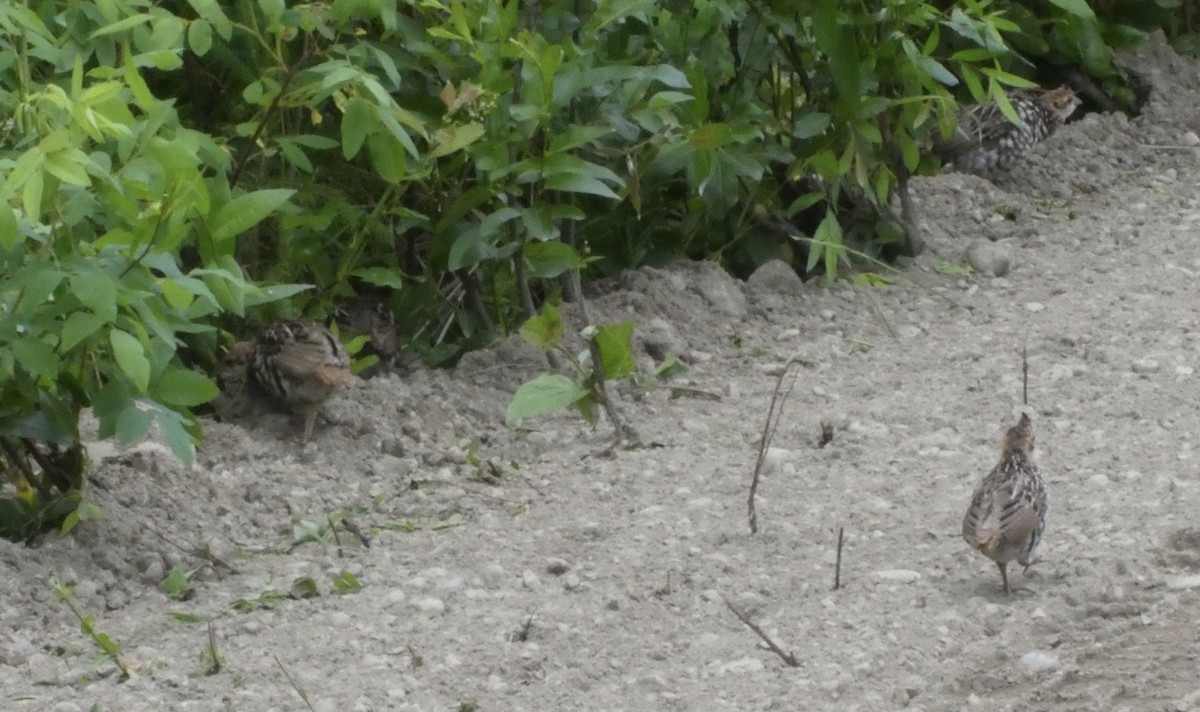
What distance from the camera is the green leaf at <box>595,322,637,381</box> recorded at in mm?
5473

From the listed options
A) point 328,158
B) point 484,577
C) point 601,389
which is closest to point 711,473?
point 601,389

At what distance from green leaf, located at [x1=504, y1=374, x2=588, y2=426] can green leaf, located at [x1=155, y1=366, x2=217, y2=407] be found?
97 centimetres

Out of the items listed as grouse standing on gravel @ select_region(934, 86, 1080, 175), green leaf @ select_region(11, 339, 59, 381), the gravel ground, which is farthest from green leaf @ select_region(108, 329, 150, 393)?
grouse standing on gravel @ select_region(934, 86, 1080, 175)

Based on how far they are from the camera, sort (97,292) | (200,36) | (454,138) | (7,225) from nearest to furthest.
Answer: (7,225)
(97,292)
(200,36)
(454,138)

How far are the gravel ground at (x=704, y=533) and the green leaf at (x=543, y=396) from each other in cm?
21

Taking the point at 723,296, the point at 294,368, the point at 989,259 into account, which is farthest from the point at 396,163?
the point at 989,259

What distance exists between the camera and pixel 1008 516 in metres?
4.22

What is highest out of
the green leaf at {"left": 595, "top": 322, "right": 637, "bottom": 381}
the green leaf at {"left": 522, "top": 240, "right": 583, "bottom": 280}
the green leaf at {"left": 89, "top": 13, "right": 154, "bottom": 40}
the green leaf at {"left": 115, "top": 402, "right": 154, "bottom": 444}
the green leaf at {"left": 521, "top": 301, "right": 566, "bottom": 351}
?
the green leaf at {"left": 89, "top": 13, "right": 154, "bottom": 40}

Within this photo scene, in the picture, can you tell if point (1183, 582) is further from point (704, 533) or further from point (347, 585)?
point (347, 585)

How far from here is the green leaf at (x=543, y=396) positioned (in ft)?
17.3

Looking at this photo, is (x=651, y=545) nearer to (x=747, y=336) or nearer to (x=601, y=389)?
(x=601, y=389)

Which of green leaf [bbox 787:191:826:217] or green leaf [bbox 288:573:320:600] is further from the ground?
green leaf [bbox 787:191:826:217]

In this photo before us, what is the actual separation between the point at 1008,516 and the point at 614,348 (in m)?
1.61

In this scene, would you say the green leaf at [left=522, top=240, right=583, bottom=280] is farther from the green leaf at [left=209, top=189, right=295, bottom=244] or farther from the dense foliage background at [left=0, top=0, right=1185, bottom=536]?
the green leaf at [left=209, top=189, right=295, bottom=244]
